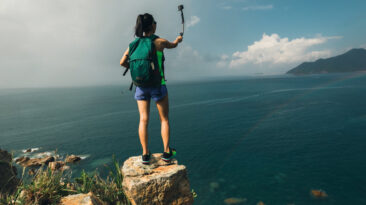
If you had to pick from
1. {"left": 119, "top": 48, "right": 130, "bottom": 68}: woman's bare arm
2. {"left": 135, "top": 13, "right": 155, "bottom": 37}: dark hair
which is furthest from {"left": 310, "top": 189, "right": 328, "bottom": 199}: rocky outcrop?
{"left": 135, "top": 13, "right": 155, "bottom": 37}: dark hair

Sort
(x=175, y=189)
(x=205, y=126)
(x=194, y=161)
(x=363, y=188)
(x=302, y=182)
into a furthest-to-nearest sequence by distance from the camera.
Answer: (x=205, y=126), (x=194, y=161), (x=302, y=182), (x=363, y=188), (x=175, y=189)

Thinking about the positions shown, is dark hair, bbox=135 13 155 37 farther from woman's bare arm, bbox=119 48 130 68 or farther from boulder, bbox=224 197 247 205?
boulder, bbox=224 197 247 205

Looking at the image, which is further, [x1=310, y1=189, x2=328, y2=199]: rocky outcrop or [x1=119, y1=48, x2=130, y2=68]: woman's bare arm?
[x1=310, y1=189, x2=328, y2=199]: rocky outcrop

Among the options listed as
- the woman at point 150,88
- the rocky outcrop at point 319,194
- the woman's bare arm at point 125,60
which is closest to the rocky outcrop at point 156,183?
the woman at point 150,88

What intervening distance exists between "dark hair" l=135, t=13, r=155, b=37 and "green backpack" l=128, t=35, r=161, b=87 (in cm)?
21

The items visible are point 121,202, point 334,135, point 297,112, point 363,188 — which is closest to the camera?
point 121,202

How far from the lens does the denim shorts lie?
192 inches

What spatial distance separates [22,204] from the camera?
4.55m

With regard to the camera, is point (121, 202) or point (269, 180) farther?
point (269, 180)

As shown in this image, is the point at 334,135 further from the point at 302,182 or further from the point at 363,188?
the point at 302,182

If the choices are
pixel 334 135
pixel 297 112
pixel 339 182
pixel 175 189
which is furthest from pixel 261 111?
pixel 175 189

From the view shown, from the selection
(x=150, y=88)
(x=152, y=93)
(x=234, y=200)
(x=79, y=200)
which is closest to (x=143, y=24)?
(x=150, y=88)

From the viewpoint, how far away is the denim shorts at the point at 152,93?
488cm

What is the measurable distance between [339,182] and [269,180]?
11486mm
